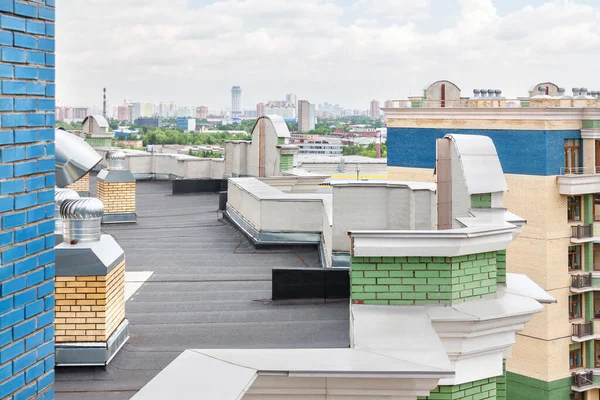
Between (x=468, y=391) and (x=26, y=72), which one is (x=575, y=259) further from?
(x=26, y=72)

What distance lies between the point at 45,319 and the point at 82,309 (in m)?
3.42

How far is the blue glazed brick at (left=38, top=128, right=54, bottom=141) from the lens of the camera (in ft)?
13.7

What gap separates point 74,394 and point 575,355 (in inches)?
1332

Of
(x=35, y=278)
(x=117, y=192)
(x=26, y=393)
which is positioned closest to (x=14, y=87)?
(x=35, y=278)

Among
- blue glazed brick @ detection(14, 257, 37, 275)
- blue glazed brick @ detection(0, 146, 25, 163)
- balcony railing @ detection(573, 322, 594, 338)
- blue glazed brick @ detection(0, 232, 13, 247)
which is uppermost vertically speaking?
blue glazed brick @ detection(0, 146, 25, 163)

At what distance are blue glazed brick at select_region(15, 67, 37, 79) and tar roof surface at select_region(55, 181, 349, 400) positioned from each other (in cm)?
366

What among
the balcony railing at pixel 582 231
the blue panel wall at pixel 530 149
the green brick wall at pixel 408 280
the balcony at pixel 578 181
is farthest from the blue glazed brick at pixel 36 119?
the balcony railing at pixel 582 231

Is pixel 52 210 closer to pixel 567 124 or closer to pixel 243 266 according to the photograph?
pixel 243 266

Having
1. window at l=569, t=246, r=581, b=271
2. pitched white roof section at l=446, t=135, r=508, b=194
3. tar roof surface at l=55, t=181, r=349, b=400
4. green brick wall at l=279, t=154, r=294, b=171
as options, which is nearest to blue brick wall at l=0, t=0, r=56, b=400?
tar roof surface at l=55, t=181, r=349, b=400

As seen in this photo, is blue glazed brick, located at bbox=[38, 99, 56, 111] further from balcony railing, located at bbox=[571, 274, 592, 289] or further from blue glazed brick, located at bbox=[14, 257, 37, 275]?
balcony railing, located at bbox=[571, 274, 592, 289]

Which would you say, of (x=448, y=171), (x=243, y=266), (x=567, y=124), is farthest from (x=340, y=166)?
(x=448, y=171)

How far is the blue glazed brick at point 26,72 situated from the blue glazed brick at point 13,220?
2.26ft

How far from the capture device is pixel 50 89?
4246 mm

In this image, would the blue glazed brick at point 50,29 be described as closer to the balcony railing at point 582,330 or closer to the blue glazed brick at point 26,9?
the blue glazed brick at point 26,9
